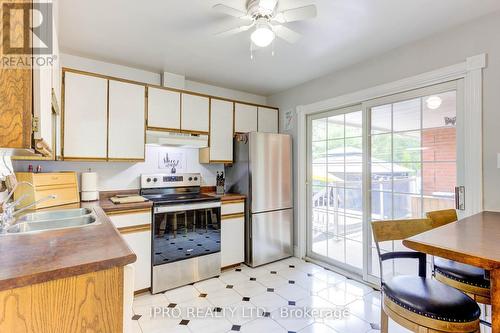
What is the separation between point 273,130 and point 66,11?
272 centimetres

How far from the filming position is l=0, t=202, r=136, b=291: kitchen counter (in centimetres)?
86

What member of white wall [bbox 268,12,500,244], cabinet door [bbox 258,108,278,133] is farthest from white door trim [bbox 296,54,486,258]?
cabinet door [bbox 258,108,278,133]

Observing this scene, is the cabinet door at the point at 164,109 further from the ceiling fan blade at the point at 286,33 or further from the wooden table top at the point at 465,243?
the wooden table top at the point at 465,243

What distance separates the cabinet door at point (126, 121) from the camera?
8.49ft

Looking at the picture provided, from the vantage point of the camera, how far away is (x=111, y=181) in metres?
2.86

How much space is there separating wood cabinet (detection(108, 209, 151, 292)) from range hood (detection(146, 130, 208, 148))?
2.59 ft

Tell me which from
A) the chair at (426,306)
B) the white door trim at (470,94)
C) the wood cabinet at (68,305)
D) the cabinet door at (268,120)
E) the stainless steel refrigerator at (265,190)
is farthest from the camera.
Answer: the cabinet door at (268,120)

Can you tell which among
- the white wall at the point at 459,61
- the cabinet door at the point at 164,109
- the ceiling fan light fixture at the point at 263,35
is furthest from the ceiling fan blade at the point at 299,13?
the cabinet door at the point at 164,109

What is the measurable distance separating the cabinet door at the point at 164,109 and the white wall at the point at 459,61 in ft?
6.64

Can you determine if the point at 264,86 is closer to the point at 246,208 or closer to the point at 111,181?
the point at 246,208

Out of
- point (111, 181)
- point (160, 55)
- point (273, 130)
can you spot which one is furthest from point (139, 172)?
point (273, 130)

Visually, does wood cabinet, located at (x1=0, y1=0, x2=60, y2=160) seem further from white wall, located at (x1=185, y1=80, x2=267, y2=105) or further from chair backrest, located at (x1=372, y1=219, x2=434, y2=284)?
white wall, located at (x1=185, y1=80, x2=267, y2=105)

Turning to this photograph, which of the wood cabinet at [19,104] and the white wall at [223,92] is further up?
the white wall at [223,92]

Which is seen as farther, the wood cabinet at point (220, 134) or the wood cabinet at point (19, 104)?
the wood cabinet at point (220, 134)
